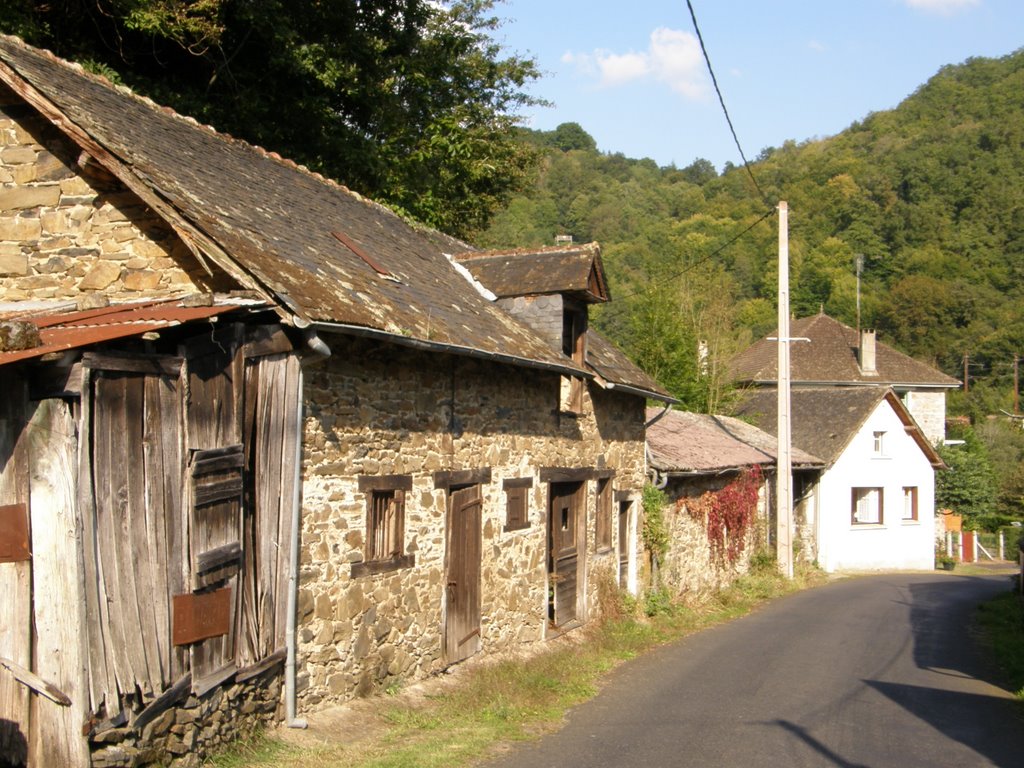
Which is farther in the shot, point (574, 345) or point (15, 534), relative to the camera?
point (574, 345)

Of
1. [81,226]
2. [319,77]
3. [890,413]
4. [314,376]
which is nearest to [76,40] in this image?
[319,77]

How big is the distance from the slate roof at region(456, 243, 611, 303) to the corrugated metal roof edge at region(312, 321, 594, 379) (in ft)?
4.70

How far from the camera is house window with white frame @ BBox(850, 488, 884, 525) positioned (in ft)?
109

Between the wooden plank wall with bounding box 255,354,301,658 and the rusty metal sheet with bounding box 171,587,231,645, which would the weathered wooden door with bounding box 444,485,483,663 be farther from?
the rusty metal sheet with bounding box 171,587,231,645

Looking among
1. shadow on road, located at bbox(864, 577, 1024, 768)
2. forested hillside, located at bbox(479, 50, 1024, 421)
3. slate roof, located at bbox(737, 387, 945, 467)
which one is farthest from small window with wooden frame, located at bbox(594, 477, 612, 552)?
forested hillside, located at bbox(479, 50, 1024, 421)

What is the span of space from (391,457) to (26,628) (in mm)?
3898

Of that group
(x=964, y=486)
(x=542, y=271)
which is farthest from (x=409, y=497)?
(x=964, y=486)

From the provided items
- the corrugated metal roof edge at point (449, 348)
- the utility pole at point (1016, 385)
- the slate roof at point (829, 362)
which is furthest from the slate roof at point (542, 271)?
the utility pole at point (1016, 385)

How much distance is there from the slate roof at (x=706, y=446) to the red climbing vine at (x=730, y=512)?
0.50m

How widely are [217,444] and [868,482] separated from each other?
2896 centimetres

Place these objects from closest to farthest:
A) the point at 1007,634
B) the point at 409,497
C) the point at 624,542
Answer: the point at 409,497
the point at 1007,634
the point at 624,542

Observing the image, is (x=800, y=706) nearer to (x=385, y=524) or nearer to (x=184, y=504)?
(x=385, y=524)

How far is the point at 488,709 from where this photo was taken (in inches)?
370

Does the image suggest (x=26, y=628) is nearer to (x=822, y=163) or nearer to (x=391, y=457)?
(x=391, y=457)
